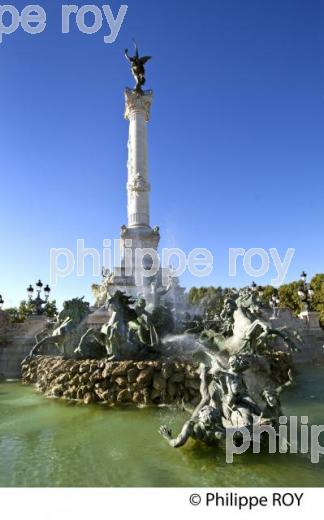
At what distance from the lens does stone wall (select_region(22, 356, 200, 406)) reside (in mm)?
9672

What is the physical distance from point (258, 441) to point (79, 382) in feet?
20.7

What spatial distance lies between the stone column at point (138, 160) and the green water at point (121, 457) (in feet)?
65.4

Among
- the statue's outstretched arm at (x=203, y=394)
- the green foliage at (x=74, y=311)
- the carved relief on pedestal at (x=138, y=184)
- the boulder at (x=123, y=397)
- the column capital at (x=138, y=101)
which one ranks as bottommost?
the boulder at (x=123, y=397)

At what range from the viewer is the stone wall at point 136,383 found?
31.7 feet

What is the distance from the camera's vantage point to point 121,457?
562 centimetres

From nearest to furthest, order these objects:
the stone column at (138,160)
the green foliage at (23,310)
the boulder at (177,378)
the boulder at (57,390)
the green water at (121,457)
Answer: the green water at (121,457) → the boulder at (177,378) → the boulder at (57,390) → the stone column at (138,160) → the green foliage at (23,310)

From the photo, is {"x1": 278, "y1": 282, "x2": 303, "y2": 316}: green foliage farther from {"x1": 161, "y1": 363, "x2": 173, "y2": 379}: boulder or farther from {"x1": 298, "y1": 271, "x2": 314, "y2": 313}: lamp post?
{"x1": 161, "y1": 363, "x2": 173, "y2": 379}: boulder

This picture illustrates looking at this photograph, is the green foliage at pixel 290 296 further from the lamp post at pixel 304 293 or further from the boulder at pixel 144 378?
the boulder at pixel 144 378

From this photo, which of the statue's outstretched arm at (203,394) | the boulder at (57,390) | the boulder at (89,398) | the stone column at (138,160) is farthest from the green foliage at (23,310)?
the statue's outstretched arm at (203,394)

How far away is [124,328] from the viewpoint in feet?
38.5

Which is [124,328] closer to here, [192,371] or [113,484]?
[192,371]

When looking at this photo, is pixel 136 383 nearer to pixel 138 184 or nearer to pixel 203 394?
pixel 203 394

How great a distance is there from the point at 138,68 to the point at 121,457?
32.0 metres
